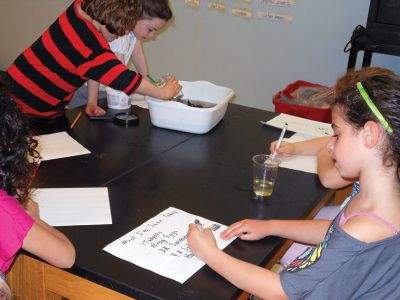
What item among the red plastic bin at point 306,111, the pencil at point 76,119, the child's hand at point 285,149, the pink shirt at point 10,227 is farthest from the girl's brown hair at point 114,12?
the red plastic bin at point 306,111

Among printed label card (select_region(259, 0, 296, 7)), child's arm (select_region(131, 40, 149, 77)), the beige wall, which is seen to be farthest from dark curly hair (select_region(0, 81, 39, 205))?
the beige wall

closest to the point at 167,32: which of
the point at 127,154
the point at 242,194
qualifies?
the point at 127,154

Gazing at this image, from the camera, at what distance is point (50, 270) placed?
106cm

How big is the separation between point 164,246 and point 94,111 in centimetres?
96

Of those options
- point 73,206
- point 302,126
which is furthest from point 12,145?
point 302,126

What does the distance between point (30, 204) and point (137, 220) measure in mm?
251

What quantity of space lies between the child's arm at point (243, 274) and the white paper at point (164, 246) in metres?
0.03

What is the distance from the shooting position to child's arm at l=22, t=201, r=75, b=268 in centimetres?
97

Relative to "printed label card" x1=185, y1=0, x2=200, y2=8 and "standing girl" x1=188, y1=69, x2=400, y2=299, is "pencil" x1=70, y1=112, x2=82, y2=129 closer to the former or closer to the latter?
"standing girl" x1=188, y1=69, x2=400, y2=299

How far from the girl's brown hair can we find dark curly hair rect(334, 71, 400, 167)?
3.31 feet

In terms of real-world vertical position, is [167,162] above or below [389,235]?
below

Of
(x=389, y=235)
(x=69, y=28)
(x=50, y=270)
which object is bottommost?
(x=50, y=270)

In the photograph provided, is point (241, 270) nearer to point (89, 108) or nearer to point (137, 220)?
point (137, 220)

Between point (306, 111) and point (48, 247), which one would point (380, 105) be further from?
point (306, 111)
